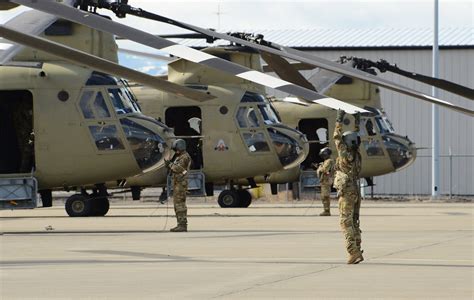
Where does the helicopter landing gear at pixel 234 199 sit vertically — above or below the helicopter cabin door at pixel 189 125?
below

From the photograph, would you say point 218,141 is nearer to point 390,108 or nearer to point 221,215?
point 221,215

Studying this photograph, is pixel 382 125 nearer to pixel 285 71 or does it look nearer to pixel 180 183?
pixel 285 71

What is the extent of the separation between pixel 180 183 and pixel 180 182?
0.7 inches

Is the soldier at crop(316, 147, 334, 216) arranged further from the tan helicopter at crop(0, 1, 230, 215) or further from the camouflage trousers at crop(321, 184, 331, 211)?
the tan helicopter at crop(0, 1, 230, 215)

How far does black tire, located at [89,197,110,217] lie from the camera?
2808 centimetres

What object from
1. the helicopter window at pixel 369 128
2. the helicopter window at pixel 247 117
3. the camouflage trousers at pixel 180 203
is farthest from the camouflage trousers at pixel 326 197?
the camouflage trousers at pixel 180 203

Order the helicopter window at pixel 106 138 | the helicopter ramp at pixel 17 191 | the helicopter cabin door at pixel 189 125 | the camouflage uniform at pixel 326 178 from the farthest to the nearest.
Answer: the helicopter cabin door at pixel 189 125 < the camouflage uniform at pixel 326 178 < the helicopter window at pixel 106 138 < the helicopter ramp at pixel 17 191

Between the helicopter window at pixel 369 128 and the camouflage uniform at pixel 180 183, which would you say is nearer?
the camouflage uniform at pixel 180 183

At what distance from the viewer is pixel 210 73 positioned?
3192 centimetres

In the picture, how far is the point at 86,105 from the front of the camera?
2486 centimetres

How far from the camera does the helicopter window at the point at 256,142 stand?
104ft

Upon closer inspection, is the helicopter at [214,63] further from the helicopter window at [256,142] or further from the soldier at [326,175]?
the helicopter window at [256,142]

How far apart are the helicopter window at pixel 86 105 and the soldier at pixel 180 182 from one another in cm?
290

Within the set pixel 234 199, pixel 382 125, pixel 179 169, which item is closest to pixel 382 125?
pixel 382 125
